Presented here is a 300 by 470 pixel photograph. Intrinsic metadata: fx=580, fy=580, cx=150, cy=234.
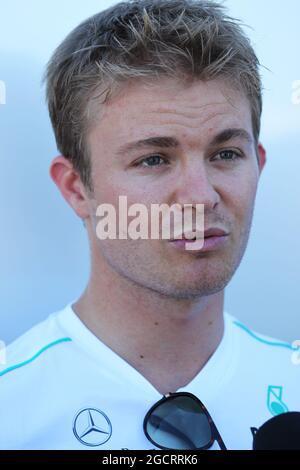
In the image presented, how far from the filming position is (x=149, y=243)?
128 cm

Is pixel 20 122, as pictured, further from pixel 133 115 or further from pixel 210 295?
pixel 210 295

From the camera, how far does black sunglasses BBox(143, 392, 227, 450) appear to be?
1264 mm

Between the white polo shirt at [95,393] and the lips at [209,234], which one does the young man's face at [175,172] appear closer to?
the lips at [209,234]

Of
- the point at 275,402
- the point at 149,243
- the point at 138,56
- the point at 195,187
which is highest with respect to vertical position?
the point at 138,56

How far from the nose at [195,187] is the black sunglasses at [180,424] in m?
0.43

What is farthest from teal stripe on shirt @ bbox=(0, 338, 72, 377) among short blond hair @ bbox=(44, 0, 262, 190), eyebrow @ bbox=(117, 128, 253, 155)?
eyebrow @ bbox=(117, 128, 253, 155)

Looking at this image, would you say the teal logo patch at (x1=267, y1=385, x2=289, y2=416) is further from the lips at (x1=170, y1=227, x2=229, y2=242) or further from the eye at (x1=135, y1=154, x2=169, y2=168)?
the eye at (x1=135, y1=154, x2=169, y2=168)

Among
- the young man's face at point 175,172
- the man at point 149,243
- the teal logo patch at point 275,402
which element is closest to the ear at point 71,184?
the man at point 149,243

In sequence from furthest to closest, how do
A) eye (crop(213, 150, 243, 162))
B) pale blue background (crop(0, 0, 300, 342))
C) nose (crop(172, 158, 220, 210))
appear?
1. pale blue background (crop(0, 0, 300, 342))
2. eye (crop(213, 150, 243, 162))
3. nose (crop(172, 158, 220, 210))

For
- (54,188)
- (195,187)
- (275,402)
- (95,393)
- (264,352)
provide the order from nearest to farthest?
(195,187), (95,393), (275,402), (264,352), (54,188)

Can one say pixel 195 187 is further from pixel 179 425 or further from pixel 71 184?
pixel 179 425

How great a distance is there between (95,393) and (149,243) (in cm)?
37

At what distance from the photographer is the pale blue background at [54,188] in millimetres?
1674

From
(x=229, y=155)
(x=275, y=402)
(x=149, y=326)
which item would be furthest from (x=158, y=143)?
(x=275, y=402)
